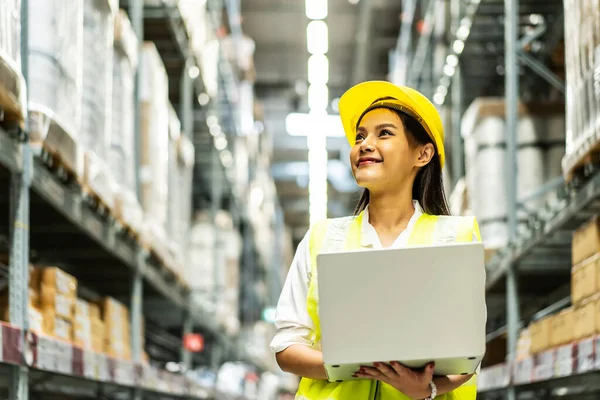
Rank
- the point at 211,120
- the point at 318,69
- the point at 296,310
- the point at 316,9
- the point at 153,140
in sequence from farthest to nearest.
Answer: the point at 318,69 → the point at 316,9 → the point at 211,120 → the point at 153,140 → the point at 296,310

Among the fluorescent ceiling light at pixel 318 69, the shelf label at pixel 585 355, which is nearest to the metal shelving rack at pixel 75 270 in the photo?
the shelf label at pixel 585 355

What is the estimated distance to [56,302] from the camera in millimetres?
4492

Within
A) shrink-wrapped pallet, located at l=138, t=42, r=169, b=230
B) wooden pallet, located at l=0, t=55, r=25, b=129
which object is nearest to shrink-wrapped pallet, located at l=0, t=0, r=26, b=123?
wooden pallet, located at l=0, t=55, r=25, b=129

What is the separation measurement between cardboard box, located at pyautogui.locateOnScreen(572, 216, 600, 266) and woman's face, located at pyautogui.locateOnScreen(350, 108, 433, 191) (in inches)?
92.1

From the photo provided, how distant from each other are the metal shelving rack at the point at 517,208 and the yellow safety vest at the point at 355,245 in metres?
2.13

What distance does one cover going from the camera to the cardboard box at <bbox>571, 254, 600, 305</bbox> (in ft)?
14.4

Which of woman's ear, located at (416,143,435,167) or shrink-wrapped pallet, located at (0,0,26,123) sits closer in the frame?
woman's ear, located at (416,143,435,167)

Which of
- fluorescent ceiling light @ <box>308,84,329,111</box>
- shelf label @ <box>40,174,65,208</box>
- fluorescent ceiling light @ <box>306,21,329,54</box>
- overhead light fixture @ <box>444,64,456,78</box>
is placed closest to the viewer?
shelf label @ <box>40,174,65,208</box>

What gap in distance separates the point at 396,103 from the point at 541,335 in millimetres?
3480

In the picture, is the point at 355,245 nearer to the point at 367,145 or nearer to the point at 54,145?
the point at 367,145

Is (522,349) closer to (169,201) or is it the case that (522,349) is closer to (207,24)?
(169,201)

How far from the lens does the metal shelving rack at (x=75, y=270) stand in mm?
3727

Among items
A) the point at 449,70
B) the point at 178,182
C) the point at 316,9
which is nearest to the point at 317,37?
the point at 316,9

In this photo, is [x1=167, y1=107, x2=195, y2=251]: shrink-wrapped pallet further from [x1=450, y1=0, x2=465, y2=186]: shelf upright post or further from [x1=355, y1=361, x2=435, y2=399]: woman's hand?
[x1=355, y1=361, x2=435, y2=399]: woman's hand
